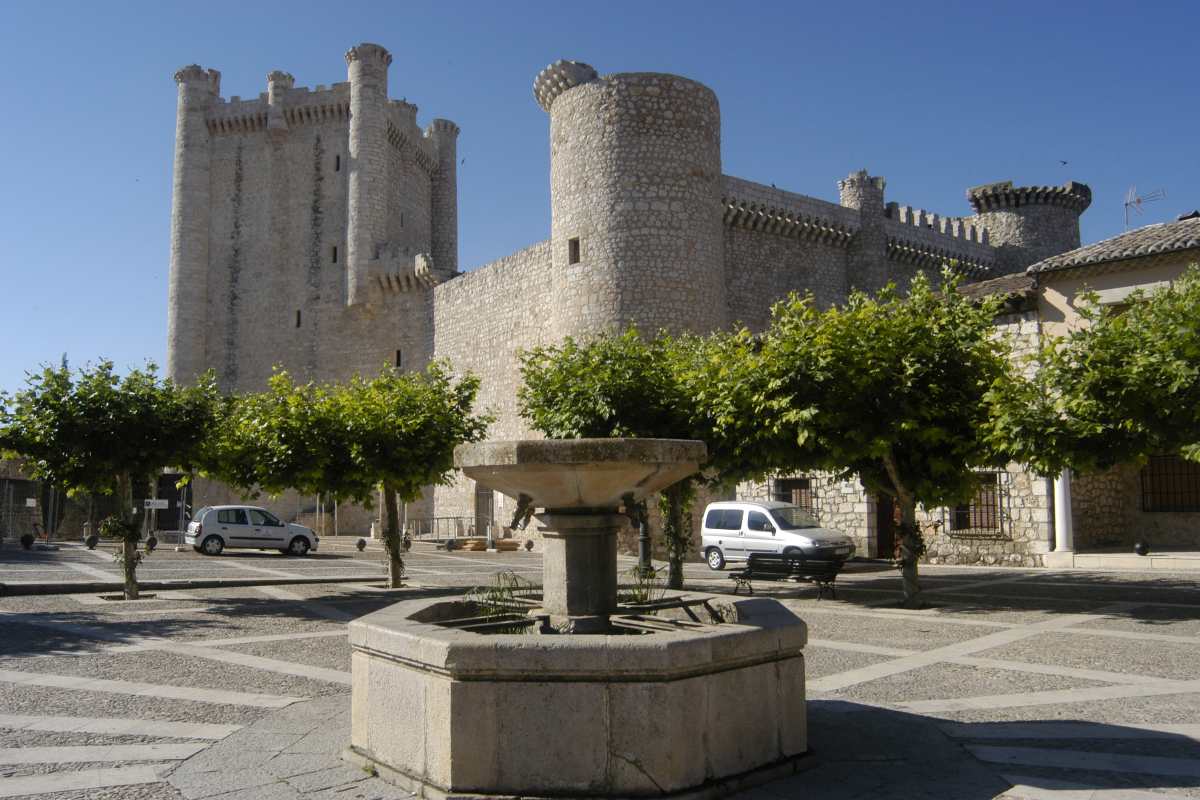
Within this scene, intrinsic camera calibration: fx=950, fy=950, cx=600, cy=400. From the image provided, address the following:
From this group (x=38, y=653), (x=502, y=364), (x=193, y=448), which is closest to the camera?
(x=38, y=653)

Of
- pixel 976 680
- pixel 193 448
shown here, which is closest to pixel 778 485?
pixel 193 448

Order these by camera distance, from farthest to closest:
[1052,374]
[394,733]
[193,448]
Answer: [193,448] → [1052,374] → [394,733]

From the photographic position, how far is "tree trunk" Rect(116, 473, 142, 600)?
46.2ft

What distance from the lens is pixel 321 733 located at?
5941 mm

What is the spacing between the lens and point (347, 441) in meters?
14.8

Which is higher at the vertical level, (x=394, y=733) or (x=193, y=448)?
(x=193, y=448)

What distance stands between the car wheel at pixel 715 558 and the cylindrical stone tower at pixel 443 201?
30.3 meters

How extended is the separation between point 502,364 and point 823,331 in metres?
22.3

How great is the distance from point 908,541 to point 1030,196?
1357 inches

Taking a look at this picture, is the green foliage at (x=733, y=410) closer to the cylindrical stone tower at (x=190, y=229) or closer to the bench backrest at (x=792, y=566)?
the bench backrest at (x=792, y=566)

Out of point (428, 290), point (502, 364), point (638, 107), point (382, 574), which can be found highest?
point (638, 107)

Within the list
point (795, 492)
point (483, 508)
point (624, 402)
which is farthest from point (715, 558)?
point (483, 508)

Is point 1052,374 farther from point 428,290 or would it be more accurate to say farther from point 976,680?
point 428,290

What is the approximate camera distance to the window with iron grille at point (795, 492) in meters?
24.4
